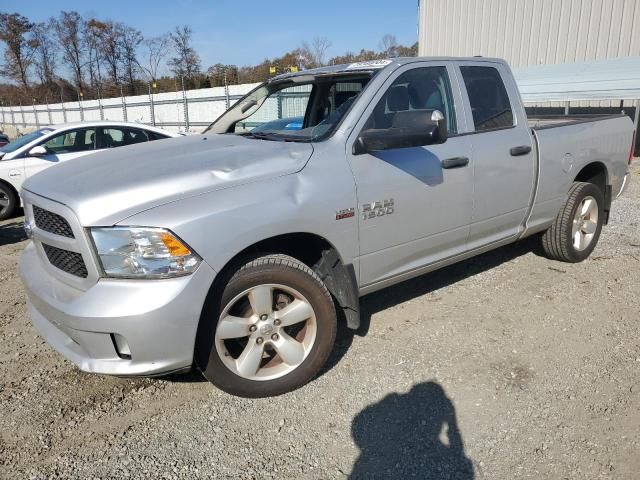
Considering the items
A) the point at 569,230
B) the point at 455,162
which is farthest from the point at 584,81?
the point at 455,162

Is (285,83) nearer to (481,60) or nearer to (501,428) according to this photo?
(481,60)

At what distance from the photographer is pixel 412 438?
2639mm

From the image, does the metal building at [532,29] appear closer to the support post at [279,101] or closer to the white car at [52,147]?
the white car at [52,147]

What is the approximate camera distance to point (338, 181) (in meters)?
3.00

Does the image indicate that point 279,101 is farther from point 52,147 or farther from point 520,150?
point 52,147

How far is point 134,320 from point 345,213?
1.31 m

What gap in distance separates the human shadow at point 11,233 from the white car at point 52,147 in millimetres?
650

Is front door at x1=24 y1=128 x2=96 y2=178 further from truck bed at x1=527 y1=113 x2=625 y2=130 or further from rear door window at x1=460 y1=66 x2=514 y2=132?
truck bed at x1=527 y1=113 x2=625 y2=130

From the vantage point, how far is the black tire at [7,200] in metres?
8.13

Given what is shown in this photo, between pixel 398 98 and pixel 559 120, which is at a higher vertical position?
pixel 398 98

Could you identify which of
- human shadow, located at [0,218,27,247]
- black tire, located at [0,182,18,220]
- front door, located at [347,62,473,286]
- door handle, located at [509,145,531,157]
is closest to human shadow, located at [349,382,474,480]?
front door, located at [347,62,473,286]

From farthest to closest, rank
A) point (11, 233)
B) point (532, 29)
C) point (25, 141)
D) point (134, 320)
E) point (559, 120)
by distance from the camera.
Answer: point (532, 29), point (25, 141), point (11, 233), point (559, 120), point (134, 320)

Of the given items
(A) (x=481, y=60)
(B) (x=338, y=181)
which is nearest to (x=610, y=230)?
(A) (x=481, y=60)

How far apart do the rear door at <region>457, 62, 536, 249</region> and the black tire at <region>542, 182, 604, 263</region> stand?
69cm
